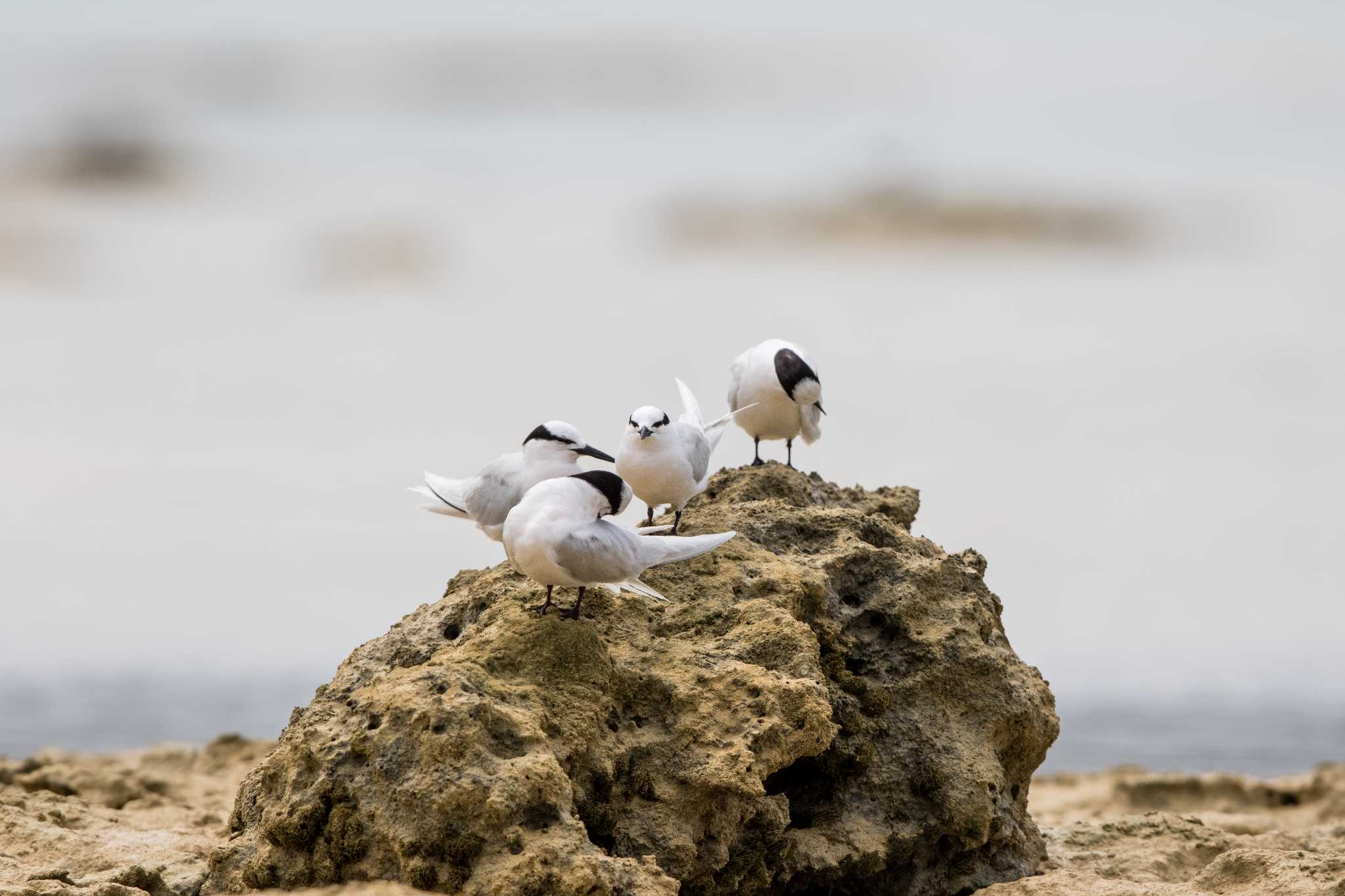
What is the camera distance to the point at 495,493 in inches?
241

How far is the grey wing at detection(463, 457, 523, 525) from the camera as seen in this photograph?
239 inches

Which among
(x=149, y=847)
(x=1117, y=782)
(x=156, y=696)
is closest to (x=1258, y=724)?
(x=1117, y=782)

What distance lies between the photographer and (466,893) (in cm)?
420

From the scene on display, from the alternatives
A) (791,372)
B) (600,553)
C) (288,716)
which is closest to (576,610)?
(600,553)

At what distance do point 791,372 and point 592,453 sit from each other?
1.55 m

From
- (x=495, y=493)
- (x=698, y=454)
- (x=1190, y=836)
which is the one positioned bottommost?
(x=1190, y=836)

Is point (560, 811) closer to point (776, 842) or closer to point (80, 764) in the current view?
point (776, 842)

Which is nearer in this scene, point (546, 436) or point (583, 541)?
point (583, 541)

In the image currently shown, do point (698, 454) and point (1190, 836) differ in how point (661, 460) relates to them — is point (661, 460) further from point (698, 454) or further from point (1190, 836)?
point (1190, 836)

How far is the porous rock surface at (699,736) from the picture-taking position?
14.2 feet

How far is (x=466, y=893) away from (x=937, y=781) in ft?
7.01

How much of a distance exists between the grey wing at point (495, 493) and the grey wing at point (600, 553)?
1258 millimetres

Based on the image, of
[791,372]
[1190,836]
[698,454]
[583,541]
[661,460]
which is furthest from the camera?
[791,372]

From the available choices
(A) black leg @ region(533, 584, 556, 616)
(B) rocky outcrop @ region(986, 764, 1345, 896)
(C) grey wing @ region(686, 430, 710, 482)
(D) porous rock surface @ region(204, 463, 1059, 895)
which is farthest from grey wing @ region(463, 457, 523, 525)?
(B) rocky outcrop @ region(986, 764, 1345, 896)
